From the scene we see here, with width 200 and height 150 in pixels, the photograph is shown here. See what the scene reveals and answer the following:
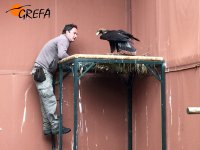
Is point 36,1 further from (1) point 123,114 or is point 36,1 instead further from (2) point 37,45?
(1) point 123,114

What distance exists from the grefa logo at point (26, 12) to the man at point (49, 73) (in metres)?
0.43

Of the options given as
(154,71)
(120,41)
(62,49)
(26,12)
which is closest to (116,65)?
(120,41)

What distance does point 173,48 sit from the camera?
468 cm

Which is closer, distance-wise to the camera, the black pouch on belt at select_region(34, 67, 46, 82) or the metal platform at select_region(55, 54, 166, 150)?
the metal platform at select_region(55, 54, 166, 150)

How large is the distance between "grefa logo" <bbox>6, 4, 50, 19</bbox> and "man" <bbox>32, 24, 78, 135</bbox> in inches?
16.8

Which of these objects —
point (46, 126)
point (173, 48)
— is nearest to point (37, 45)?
point (46, 126)

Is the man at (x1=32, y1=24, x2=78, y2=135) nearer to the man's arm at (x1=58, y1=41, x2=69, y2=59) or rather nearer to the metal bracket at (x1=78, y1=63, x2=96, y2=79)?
the man's arm at (x1=58, y1=41, x2=69, y2=59)

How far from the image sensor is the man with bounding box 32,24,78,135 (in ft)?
17.3

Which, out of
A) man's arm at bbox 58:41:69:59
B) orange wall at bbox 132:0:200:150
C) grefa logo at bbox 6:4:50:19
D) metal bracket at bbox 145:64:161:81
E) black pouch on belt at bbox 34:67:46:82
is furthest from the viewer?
grefa logo at bbox 6:4:50:19

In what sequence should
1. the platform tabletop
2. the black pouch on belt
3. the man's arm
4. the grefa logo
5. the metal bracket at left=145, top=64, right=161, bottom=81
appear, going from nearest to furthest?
the platform tabletop
the metal bracket at left=145, top=64, right=161, bottom=81
the man's arm
the black pouch on belt
the grefa logo

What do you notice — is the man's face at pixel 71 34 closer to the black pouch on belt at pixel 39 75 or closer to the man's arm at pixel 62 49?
the man's arm at pixel 62 49

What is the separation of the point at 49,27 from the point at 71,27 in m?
0.42

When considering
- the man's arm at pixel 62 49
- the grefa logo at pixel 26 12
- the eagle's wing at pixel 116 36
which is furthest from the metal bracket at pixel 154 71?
the grefa logo at pixel 26 12

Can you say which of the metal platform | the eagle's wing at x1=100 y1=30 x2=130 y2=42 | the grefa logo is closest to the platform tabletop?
the metal platform
